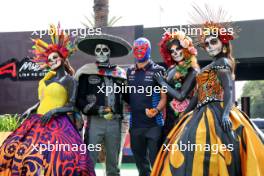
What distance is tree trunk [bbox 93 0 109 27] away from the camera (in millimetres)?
14164

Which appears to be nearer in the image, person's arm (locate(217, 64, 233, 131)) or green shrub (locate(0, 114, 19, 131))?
person's arm (locate(217, 64, 233, 131))

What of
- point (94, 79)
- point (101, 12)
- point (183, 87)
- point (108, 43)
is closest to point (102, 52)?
point (108, 43)

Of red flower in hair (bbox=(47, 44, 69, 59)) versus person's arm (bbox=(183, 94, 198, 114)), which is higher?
red flower in hair (bbox=(47, 44, 69, 59))

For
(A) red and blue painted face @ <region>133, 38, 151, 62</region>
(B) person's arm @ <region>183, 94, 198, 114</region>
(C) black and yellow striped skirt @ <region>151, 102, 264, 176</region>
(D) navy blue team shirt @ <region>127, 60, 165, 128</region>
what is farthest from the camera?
(A) red and blue painted face @ <region>133, 38, 151, 62</region>

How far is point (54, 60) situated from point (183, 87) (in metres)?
1.46

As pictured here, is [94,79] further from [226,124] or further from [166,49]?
[226,124]

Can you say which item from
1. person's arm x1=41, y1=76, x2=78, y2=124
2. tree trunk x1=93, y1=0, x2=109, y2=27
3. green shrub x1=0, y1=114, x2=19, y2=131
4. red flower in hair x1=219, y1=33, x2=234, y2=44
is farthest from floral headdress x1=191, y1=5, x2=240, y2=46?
tree trunk x1=93, y1=0, x2=109, y2=27

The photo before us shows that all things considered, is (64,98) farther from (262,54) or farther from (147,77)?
(262,54)

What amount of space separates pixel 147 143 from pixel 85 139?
70 centimetres

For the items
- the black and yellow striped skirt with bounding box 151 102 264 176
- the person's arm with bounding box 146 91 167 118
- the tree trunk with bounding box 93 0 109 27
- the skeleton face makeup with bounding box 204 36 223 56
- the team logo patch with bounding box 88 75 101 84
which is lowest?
the black and yellow striped skirt with bounding box 151 102 264 176

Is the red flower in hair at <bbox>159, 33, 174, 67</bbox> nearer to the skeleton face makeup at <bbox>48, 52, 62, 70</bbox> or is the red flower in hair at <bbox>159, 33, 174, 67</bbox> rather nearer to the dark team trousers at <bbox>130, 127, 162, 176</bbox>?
the dark team trousers at <bbox>130, 127, 162, 176</bbox>

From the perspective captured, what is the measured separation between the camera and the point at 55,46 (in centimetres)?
486

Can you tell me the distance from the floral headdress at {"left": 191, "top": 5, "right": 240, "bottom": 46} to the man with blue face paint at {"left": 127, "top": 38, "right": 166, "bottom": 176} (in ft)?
2.02

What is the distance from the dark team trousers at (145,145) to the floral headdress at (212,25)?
3.40 feet
